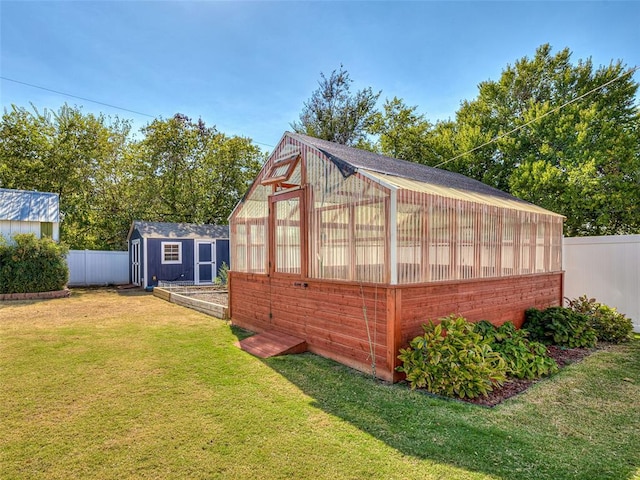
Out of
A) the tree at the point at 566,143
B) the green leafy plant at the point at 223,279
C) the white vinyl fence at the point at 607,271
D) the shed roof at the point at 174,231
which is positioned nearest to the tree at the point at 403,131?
the tree at the point at 566,143

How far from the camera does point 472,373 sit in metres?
4.01

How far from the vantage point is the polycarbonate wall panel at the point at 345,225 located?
4477 millimetres

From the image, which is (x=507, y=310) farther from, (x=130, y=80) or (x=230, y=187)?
(x=230, y=187)

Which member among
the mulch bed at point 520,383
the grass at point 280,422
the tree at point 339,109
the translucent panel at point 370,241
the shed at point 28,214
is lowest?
the mulch bed at point 520,383

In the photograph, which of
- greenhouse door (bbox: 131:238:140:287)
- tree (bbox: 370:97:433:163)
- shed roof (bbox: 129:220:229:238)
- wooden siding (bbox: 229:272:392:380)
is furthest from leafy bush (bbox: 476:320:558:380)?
greenhouse door (bbox: 131:238:140:287)

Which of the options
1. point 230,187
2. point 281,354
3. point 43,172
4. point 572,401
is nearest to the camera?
point 572,401

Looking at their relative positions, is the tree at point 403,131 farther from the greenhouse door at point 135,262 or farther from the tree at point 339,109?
the greenhouse door at point 135,262

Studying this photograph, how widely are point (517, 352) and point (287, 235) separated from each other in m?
3.95

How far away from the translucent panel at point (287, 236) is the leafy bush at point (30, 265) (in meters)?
9.31

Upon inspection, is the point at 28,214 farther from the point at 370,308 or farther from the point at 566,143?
the point at 566,143

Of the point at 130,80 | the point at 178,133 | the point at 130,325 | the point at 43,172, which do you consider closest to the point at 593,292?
the point at 130,325

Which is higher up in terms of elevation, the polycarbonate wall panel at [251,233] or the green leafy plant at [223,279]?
the polycarbonate wall panel at [251,233]

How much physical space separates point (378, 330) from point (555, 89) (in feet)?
45.7

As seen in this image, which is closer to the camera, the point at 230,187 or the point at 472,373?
the point at 472,373
